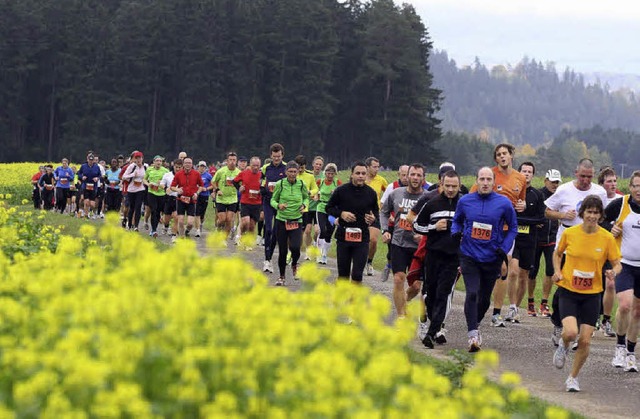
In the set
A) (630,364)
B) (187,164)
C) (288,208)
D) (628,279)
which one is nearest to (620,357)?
(630,364)

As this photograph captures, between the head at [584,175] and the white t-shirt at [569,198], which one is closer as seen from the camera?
the head at [584,175]

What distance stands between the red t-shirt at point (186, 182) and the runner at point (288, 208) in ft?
23.8

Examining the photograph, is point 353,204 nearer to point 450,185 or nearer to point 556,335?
point 450,185

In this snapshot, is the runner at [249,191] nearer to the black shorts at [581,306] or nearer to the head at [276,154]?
the head at [276,154]

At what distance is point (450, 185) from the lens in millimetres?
12992

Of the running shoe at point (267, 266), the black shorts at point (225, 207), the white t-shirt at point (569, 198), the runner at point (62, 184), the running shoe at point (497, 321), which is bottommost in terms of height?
the runner at point (62, 184)

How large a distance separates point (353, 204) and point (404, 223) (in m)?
0.71

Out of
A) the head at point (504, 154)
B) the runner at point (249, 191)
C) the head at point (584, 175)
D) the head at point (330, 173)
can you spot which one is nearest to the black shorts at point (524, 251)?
the head at point (584, 175)

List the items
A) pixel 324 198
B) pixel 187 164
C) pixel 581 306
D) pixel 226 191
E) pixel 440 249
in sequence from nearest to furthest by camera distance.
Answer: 1. pixel 581 306
2. pixel 440 249
3. pixel 324 198
4. pixel 226 191
5. pixel 187 164

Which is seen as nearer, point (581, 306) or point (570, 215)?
point (581, 306)

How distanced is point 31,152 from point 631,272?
288 ft

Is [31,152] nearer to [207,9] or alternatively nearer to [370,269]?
[207,9]

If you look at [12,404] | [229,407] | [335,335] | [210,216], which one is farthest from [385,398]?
[210,216]

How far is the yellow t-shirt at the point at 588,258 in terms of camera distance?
11000 mm
